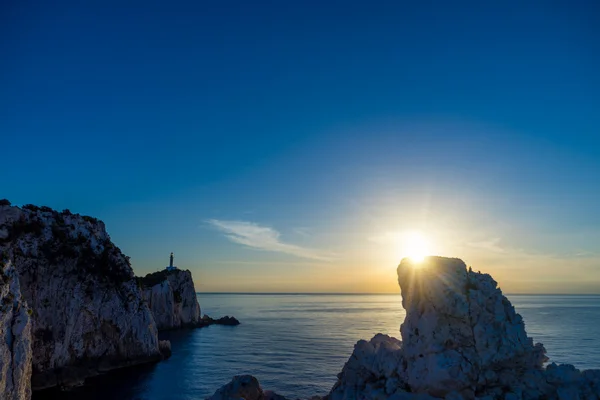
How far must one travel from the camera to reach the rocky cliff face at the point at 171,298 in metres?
93.8

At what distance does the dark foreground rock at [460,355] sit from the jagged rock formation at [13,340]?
14.9 m

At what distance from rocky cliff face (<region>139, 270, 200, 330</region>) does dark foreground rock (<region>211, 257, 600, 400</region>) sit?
70.4 metres

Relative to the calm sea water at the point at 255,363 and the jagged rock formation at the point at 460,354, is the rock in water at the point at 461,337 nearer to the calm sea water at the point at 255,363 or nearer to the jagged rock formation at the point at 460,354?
the jagged rock formation at the point at 460,354

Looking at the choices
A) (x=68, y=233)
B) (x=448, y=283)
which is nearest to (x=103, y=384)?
(x=68, y=233)

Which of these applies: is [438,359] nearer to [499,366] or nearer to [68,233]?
[499,366]

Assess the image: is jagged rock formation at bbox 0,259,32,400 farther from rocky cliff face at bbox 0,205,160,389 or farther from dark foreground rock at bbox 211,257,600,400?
dark foreground rock at bbox 211,257,600,400

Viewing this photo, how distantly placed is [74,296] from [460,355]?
4484 cm

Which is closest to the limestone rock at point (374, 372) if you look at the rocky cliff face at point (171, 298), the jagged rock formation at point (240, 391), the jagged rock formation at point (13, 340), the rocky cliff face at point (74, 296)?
the jagged rock formation at point (240, 391)

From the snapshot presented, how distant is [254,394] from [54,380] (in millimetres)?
26531

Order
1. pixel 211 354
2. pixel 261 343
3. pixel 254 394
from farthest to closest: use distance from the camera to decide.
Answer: pixel 261 343
pixel 211 354
pixel 254 394

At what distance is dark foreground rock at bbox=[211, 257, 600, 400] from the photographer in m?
→ 24.2

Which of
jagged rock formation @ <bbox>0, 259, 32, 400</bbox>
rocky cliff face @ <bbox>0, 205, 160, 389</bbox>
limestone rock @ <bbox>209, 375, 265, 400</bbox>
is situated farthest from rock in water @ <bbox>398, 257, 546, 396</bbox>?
rocky cliff face @ <bbox>0, 205, 160, 389</bbox>

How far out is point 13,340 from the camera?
27844mm

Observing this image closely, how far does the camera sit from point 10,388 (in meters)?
27.0
